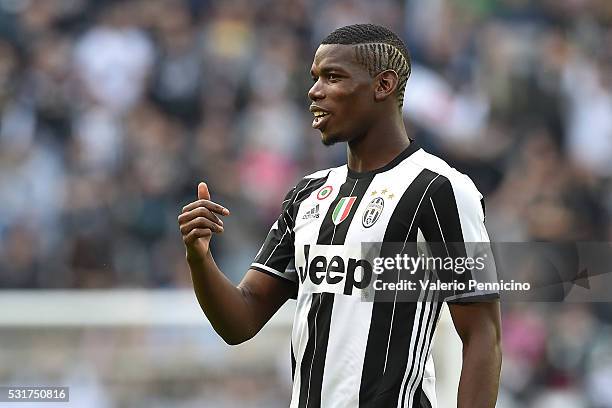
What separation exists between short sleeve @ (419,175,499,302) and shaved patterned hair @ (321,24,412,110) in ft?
1.42

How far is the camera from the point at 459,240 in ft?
11.7

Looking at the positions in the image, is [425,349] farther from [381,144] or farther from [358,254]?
[381,144]

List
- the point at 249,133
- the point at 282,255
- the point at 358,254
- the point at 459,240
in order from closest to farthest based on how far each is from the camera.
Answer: the point at 459,240 < the point at 358,254 < the point at 282,255 < the point at 249,133

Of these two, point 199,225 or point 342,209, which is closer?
point 199,225

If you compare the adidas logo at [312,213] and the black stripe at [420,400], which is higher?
the adidas logo at [312,213]

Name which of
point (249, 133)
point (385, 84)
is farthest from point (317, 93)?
point (249, 133)

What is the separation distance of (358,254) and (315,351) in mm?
321

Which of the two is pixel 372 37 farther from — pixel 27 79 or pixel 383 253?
pixel 27 79

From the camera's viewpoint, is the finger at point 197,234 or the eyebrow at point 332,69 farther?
the eyebrow at point 332,69

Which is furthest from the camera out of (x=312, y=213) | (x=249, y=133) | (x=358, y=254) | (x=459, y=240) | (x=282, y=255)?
(x=249, y=133)

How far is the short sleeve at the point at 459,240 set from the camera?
356cm

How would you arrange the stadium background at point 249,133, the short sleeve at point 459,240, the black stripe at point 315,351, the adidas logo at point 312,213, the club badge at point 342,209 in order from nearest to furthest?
the short sleeve at point 459,240 → the black stripe at point 315,351 → the club badge at point 342,209 → the adidas logo at point 312,213 → the stadium background at point 249,133

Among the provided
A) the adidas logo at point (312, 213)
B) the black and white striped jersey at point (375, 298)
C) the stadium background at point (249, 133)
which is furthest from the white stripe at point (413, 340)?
the stadium background at point (249, 133)

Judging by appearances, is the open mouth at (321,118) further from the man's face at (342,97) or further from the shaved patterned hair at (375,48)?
the shaved patterned hair at (375,48)
